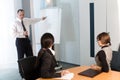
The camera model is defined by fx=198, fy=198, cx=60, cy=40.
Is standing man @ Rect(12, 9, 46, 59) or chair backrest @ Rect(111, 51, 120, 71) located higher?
standing man @ Rect(12, 9, 46, 59)

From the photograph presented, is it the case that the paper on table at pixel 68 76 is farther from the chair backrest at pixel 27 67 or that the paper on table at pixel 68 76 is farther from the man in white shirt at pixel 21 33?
the man in white shirt at pixel 21 33

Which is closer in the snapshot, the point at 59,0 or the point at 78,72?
the point at 78,72

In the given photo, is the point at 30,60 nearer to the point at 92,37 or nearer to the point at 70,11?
the point at 92,37

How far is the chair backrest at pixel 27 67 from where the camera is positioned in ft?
7.86

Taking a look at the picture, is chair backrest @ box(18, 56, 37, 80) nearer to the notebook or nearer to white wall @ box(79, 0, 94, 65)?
the notebook

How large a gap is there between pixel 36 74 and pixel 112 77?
3.04 feet

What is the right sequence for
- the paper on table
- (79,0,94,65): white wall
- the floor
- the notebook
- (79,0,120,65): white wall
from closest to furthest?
the paper on table, the notebook, (79,0,120,65): white wall, (79,0,94,65): white wall, the floor

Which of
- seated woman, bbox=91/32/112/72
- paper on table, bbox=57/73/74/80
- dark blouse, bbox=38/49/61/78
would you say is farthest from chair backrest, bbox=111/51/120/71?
dark blouse, bbox=38/49/61/78

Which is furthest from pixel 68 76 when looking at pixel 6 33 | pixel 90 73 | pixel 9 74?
pixel 6 33

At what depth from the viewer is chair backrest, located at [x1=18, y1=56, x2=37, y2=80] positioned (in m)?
2.39

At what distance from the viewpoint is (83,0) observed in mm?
4402

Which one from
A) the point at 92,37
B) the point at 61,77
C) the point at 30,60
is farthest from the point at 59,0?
the point at 61,77

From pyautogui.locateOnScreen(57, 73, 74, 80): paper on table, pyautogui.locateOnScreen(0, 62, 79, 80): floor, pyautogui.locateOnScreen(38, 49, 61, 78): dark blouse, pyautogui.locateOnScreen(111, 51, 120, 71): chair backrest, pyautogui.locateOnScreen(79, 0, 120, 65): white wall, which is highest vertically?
pyautogui.locateOnScreen(79, 0, 120, 65): white wall

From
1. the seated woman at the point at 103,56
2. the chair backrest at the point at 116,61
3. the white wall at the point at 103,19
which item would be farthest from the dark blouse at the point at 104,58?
the white wall at the point at 103,19
